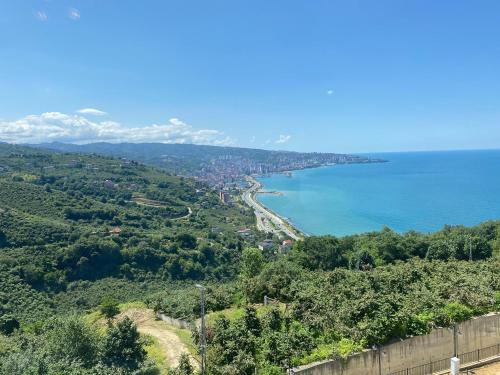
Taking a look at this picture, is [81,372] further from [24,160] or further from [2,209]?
[24,160]

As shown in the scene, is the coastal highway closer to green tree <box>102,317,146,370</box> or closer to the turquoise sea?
the turquoise sea

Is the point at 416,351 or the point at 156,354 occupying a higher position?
the point at 416,351

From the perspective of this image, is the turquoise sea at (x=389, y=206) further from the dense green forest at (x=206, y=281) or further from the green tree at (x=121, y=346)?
the green tree at (x=121, y=346)

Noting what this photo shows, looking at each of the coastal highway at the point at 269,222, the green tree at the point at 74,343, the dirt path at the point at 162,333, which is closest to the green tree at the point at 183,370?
the dirt path at the point at 162,333

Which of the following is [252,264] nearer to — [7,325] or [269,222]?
[7,325]

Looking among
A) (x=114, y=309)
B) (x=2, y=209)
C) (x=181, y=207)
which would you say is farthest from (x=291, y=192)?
(x=114, y=309)

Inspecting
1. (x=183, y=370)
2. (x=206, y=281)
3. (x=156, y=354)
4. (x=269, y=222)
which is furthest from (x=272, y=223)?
(x=183, y=370)
